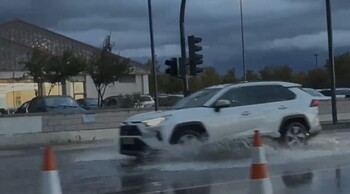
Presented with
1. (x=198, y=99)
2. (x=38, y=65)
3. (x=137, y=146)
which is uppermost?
(x=38, y=65)

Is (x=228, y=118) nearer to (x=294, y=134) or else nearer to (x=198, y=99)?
(x=198, y=99)

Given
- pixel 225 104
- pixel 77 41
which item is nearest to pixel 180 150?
pixel 225 104

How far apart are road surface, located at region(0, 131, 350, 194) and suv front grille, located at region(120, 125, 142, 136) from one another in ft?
2.13

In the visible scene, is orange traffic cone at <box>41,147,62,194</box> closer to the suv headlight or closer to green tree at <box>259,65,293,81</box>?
the suv headlight

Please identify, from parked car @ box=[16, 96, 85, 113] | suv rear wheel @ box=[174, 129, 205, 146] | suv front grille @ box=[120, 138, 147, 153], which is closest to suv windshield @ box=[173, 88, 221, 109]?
suv rear wheel @ box=[174, 129, 205, 146]

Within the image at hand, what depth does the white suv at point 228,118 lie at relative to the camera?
16.0m

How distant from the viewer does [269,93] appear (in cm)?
1755

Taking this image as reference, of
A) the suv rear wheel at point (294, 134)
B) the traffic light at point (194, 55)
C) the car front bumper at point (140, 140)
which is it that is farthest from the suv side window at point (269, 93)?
the traffic light at point (194, 55)

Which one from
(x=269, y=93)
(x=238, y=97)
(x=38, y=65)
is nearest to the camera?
(x=238, y=97)

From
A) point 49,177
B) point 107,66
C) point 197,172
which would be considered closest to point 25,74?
point 107,66

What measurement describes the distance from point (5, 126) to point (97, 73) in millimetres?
29198

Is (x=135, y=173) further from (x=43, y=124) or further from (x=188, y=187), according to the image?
(x=43, y=124)

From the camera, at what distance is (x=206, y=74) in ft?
309

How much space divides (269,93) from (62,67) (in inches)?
1532
